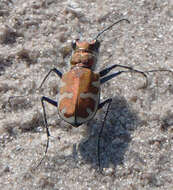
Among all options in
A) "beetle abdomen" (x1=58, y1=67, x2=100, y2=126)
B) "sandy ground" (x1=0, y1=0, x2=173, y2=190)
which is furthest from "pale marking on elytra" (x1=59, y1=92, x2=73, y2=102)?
"sandy ground" (x1=0, y1=0, x2=173, y2=190)

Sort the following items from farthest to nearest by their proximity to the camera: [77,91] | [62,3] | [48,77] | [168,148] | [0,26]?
1. [62,3]
2. [0,26]
3. [48,77]
4. [168,148]
5. [77,91]

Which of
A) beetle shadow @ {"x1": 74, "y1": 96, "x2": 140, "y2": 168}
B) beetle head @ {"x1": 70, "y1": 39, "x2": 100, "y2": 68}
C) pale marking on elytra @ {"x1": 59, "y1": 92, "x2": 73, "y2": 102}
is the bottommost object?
beetle shadow @ {"x1": 74, "y1": 96, "x2": 140, "y2": 168}

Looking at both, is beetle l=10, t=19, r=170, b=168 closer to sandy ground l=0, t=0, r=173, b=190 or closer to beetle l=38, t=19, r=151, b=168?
beetle l=38, t=19, r=151, b=168

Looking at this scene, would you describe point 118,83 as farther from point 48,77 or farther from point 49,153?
point 49,153

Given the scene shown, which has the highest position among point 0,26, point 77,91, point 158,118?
point 0,26

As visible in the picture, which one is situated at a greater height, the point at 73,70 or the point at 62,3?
the point at 62,3

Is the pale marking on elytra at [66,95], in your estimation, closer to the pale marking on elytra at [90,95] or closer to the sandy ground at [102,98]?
the pale marking on elytra at [90,95]

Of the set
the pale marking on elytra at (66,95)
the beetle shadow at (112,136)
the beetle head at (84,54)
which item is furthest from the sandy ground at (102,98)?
the pale marking on elytra at (66,95)

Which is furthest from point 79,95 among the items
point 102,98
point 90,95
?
point 102,98

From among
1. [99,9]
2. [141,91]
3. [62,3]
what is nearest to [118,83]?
[141,91]
